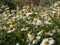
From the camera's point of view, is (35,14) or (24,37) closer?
(24,37)

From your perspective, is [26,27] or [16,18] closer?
[26,27]

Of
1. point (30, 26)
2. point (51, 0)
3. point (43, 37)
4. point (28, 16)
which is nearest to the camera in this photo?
point (43, 37)

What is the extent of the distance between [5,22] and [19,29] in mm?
567

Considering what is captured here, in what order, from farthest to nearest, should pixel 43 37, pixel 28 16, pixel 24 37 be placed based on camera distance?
pixel 28 16
pixel 24 37
pixel 43 37

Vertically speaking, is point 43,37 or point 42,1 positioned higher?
point 43,37

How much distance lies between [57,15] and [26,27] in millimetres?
487

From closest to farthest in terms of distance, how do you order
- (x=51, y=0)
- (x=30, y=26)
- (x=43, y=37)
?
1. (x=43, y=37)
2. (x=30, y=26)
3. (x=51, y=0)

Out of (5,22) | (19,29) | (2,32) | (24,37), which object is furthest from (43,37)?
(5,22)

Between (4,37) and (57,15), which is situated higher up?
(57,15)

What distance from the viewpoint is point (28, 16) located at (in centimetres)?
434

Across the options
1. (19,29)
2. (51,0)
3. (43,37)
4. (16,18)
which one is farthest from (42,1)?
(43,37)

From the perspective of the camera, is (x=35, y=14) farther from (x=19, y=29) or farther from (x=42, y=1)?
(x=42, y=1)

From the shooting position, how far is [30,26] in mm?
3988

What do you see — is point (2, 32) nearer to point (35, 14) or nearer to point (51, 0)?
point (35, 14)
